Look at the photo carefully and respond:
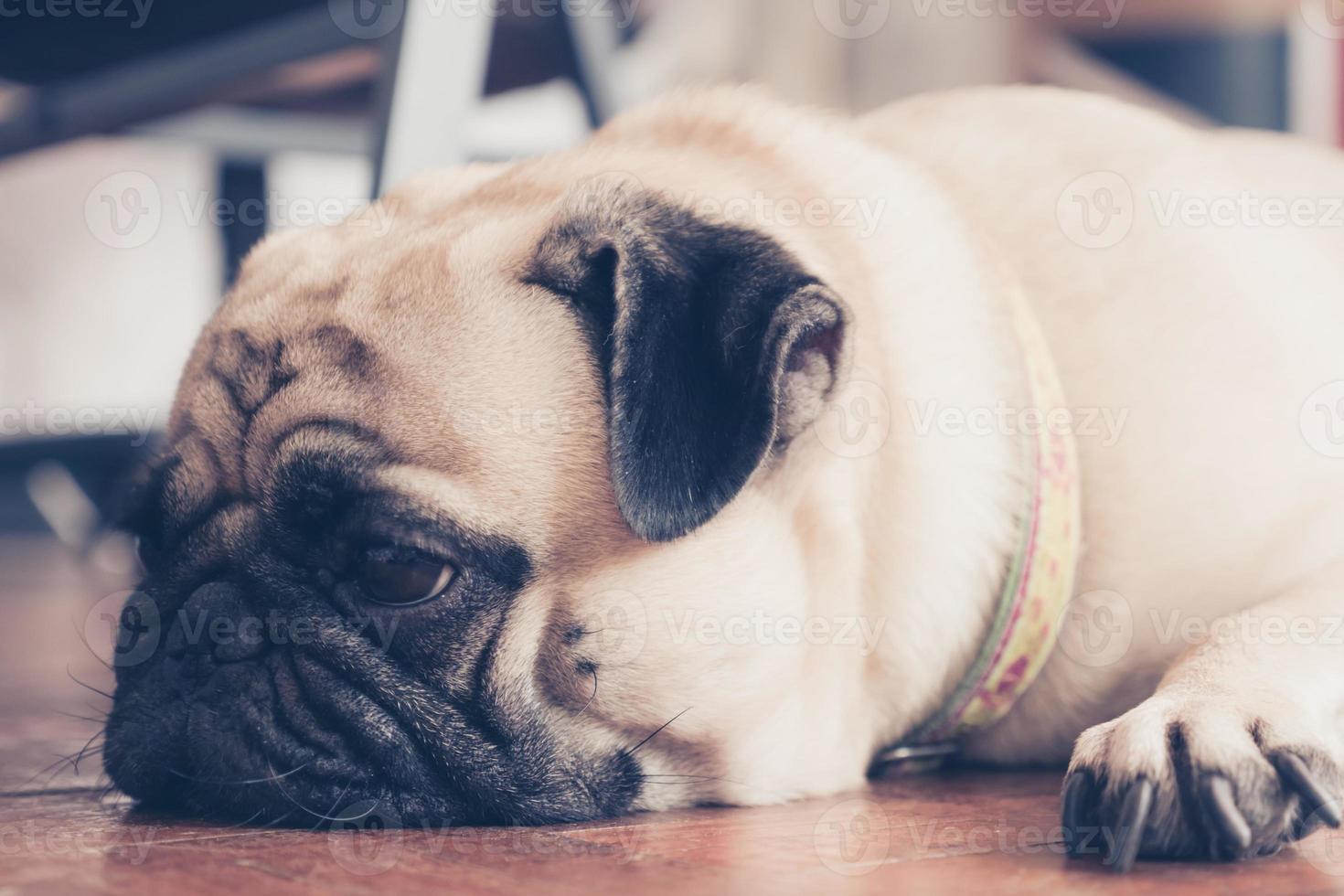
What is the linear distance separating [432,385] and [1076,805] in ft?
2.53

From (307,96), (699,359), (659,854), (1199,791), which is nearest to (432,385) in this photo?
(699,359)

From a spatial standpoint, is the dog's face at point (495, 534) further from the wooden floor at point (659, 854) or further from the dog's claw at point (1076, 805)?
the dog's claw at point (1076, 805)

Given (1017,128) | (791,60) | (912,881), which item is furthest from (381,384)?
(791,60)

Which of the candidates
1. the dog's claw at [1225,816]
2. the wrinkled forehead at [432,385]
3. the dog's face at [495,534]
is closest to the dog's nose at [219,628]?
the dog's face at [495,534]

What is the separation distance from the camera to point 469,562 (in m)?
Answer: 1.43

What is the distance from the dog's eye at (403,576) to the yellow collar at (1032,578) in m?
0.67

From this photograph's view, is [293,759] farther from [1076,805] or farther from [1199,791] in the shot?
[1199,791]

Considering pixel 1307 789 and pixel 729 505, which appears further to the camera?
pixel 729 505

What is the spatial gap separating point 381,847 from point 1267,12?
593cm

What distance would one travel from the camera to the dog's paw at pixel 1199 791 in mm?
1223

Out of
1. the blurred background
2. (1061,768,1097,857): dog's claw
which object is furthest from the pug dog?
the blurred background

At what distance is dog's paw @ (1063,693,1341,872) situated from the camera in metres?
1.22

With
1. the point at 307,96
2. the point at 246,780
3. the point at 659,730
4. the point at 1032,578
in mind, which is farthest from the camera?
the point at 307,96

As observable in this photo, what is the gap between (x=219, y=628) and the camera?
Answer: 1.48m
